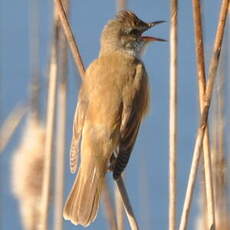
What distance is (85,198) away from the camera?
119 inches

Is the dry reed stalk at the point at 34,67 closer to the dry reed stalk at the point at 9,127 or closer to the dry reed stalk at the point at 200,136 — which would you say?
the dry reed stalk at the point at 9,127

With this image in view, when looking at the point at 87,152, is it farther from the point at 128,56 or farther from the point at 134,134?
the point at 128,56

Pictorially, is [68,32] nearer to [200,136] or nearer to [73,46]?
[73,46]

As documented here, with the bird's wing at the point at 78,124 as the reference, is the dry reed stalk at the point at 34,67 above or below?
above

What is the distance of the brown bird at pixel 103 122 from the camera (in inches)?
119

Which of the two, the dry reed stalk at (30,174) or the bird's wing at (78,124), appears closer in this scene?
the bird's wing at (78,124)

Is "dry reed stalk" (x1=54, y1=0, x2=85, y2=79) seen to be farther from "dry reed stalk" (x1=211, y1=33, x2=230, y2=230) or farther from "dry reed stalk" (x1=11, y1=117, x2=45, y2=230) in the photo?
"dry reed stalk" (x1=211, y1=33, x2=230, y2=230)

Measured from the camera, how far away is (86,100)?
327 cm

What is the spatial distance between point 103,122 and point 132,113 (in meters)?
0.13

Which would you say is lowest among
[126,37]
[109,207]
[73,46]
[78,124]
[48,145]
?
[109,207]

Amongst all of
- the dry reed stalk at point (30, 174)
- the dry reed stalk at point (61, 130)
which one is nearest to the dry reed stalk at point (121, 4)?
the dry reed stalk at point (61, 130)

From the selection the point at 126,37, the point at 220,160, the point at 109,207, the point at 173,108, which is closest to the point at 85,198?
the point at 109,207

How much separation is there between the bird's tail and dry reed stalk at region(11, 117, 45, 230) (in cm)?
20

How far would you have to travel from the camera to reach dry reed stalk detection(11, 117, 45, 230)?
327 centimetres
